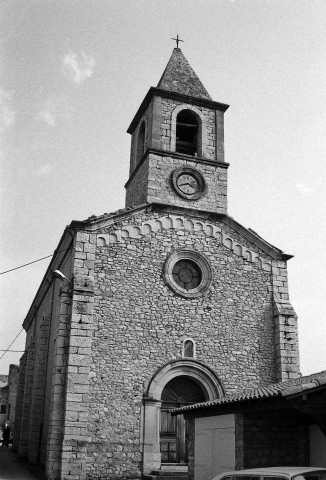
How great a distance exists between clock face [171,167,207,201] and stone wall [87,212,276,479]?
4.58ft

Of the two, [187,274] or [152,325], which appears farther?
[187,274]

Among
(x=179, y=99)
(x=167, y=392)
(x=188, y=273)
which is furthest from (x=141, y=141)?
(x=167, y=392)

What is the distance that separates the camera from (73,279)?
15219 millimetres

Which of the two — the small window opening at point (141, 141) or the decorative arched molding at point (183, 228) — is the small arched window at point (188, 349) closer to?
the decorative arched molding at point (183, 228)

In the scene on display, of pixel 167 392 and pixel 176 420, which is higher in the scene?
pixel 167 392

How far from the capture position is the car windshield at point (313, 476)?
686cm

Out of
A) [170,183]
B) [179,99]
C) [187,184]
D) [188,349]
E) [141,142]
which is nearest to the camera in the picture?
[188,349]

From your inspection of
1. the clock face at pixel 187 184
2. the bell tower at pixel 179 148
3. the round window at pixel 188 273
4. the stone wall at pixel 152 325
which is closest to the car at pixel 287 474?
the stone wall at pixel 152 325

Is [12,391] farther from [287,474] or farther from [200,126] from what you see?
[287,474]

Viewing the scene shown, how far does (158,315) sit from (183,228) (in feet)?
10.4

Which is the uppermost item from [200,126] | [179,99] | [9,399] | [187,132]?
[179,99]

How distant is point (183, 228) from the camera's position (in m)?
17.3

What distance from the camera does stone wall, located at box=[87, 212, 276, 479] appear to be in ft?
47.1

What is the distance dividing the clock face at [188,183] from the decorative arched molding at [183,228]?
1.14 meters
